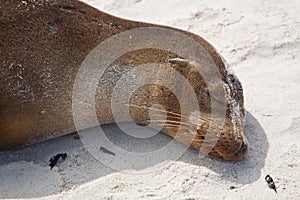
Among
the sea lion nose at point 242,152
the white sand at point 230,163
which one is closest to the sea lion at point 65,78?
the sea lion nose at point 242,152

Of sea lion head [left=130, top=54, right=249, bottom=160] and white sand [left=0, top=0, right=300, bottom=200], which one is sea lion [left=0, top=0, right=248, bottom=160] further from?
white sand [left=0, top=0, right=300, bottom=200]

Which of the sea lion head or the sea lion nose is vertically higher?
the sea lion head

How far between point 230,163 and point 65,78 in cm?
106

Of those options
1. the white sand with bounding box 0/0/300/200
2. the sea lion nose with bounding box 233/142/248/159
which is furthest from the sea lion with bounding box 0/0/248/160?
the white sand with bounding box 0/0/300/200

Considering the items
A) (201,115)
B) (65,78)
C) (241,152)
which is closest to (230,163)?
(241,152)

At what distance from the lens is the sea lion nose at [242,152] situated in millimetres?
3253

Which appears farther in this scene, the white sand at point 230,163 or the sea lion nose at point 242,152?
the sea lion nose at point 242,152

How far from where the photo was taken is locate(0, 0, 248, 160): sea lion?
3.25 metres

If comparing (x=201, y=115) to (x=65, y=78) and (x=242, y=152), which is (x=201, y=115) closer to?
(x=242, y=152)

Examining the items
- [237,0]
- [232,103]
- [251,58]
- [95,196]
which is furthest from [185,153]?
[237,0]

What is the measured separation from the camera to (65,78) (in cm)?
336

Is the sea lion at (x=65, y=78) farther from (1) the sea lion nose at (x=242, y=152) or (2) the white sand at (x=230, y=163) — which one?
(2) the white sand at (x=230, y=163)

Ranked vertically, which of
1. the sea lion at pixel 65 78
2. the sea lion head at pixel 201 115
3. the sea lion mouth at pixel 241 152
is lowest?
the sea lion mouth at pixel 241 152

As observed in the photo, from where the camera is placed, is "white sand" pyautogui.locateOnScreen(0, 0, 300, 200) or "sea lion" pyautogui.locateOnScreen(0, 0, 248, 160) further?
"sea lion" pyautogui.locateOnScreen(0, 0, 248, 160)
